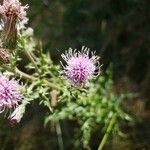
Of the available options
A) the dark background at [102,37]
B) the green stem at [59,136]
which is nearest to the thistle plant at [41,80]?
the green stem at [59,136]

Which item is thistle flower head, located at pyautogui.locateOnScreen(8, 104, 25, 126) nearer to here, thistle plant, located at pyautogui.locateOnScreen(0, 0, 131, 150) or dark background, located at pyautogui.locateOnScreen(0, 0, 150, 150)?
thistle plant, located at pyautogui.locateOnScreen(0, 0, 131, 150)

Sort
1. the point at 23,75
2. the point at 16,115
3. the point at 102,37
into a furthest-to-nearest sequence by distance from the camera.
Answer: the point at 102,37 < the point at 23,75 < the point at 16,115

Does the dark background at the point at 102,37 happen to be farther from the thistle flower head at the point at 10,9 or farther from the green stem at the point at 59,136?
the thistle flower head at the point at 10,9

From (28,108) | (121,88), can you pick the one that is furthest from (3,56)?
(121,88)

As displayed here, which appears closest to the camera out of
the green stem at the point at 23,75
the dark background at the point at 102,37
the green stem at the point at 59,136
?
the green stem at the point at 23,75

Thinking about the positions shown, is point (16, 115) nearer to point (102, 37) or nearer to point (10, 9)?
point (10, 9)

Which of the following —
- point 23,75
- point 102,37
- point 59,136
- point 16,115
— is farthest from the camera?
point 102,37

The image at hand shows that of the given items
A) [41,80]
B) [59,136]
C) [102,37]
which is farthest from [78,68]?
[102,37]
